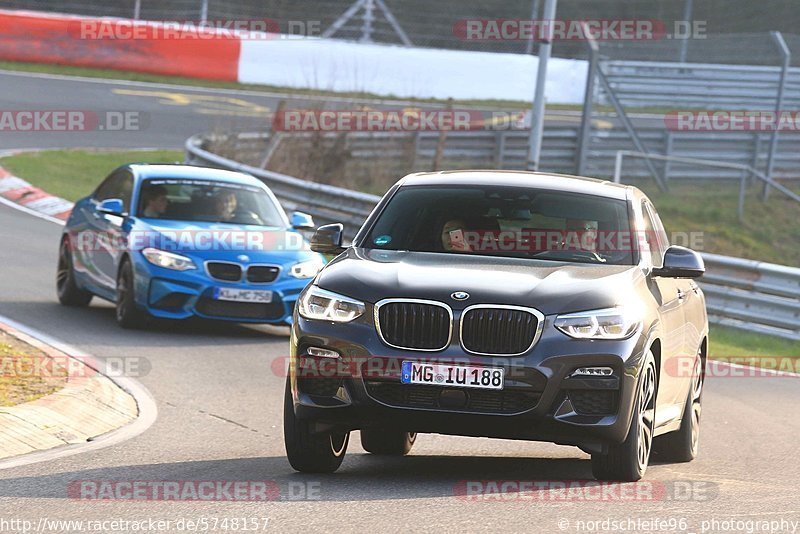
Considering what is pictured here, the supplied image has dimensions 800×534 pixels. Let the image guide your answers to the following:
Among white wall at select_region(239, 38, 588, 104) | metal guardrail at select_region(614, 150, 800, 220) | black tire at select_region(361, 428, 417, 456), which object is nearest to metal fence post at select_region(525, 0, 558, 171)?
metal guardrail at select_region(614, 150, 800, 220)

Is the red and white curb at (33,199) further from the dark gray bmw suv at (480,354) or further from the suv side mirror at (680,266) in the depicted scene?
the dark gray bmw suv at (480,354)

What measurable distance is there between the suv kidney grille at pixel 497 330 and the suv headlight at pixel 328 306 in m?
0.53

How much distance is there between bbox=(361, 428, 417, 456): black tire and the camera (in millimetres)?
9086

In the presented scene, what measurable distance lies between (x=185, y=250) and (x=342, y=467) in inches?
246

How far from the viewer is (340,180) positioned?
1067 inches

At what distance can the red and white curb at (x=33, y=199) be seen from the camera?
23.3 metres

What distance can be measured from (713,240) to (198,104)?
13585mm

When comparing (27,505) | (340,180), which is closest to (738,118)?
(340,180)

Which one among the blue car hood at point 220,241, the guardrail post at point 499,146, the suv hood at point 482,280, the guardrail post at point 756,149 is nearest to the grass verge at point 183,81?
the guardrail post at point 499,146

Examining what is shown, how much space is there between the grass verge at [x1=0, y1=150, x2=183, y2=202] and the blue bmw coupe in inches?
344

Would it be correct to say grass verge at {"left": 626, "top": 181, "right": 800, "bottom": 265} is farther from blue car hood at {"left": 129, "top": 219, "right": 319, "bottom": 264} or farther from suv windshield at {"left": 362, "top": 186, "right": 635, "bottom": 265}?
suv windshield at {"left": 362, "top": 186, "right": 635, "bottom": 265}

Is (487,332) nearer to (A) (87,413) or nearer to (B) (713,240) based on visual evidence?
(A) (87,413)

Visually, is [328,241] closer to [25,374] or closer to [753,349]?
[25,374]

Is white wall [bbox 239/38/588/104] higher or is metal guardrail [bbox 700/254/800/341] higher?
white wall [bbox 239/38/588/104]
